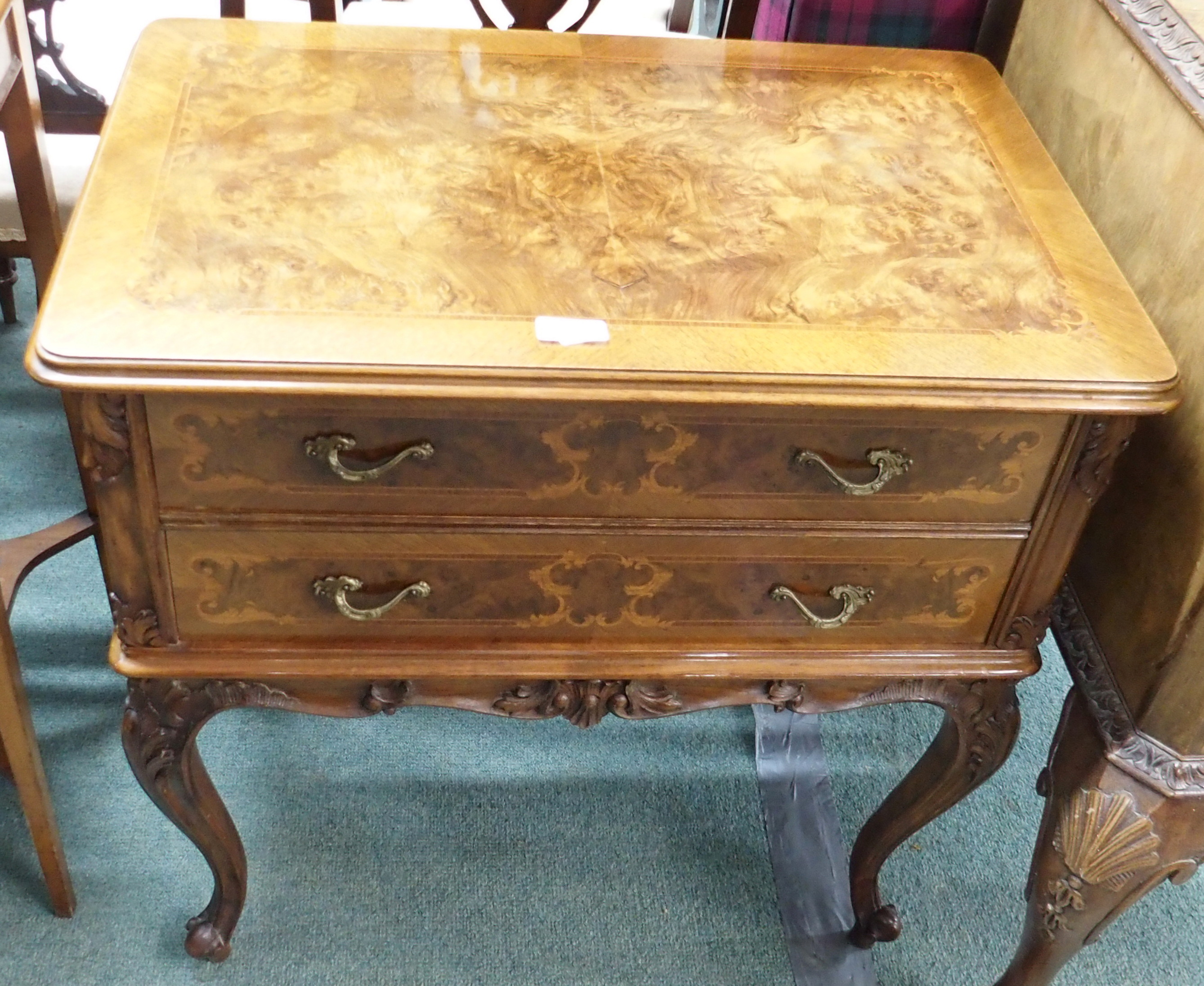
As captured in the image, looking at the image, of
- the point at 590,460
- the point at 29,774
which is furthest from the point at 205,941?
the point at 590,460

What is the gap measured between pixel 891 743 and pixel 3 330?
155cm

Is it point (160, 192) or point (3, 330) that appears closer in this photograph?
point (160, 192)

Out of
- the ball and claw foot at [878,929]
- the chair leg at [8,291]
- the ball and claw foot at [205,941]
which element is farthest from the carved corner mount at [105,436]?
the chair leg at [8,291]

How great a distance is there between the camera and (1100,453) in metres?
0.90

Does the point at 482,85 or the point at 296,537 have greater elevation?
the point at 482,85

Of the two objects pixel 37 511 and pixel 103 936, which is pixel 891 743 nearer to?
pixel 103 936

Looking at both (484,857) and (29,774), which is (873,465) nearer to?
(484,857)

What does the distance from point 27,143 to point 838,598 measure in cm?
92

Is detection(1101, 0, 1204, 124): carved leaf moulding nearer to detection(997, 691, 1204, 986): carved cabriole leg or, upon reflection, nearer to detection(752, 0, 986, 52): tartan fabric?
detection(752, 0, 986, 52): tartan fabric

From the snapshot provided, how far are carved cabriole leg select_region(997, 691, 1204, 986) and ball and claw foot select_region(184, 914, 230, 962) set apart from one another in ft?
2.67

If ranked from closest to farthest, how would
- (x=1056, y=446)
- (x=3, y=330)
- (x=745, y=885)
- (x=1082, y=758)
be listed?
(x=1056, y=446)
(x=1082, y=758)
(x=745, y=885)
(x=3, y=330)

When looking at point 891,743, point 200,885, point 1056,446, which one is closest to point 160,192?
point 1056,446

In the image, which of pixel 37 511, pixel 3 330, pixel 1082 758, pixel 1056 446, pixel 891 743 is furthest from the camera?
pixel 3 330

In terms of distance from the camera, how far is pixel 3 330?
6.57ft
